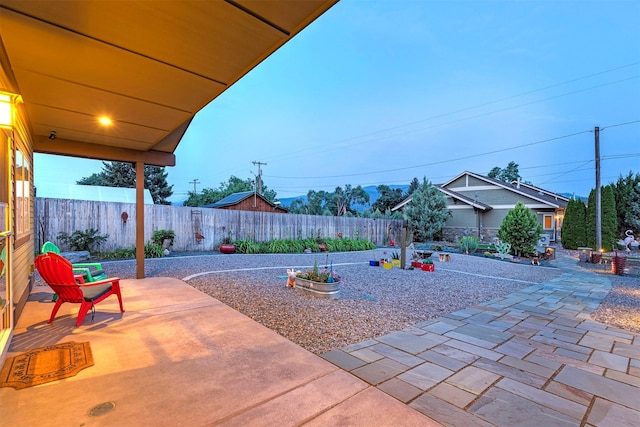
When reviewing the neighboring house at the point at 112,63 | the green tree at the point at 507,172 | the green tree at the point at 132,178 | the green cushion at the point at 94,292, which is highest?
the green tree at the point at 507,172

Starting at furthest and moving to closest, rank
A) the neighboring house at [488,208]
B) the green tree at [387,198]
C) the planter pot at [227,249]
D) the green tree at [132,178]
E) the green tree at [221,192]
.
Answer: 1. the green tree at [221,192]
2. the green tree at [387,198]
3. the green tree at [132,178]
4. the neighboring house at [488,208]
5. the planter pot at [227,249]

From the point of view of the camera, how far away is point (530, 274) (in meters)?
8.23

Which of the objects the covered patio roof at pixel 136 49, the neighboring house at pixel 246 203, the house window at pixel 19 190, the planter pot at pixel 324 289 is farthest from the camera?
the neighboring house at pixel 246 203

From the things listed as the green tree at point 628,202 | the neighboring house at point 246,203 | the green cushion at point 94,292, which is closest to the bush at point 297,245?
the green cushion at point 94,292

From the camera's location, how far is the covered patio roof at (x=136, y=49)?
1751 millimetres

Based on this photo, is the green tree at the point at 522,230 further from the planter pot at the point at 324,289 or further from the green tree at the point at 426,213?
the planter pot at the point at 324,289

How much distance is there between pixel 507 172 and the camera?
1494 inches

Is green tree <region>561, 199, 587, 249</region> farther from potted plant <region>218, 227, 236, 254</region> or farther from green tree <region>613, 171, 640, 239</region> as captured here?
potted plant <region>218, 227, 236, 254</region>

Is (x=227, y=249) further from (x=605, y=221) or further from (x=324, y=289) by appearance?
(x=605, y=221)

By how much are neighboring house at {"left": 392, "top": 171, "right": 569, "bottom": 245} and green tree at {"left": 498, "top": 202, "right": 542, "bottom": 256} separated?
23.2 ft

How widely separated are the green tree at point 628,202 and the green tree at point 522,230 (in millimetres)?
9450

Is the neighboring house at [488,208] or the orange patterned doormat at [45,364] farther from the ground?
the neighboring house at [488,208]

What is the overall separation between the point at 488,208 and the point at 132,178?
2713 centimetres

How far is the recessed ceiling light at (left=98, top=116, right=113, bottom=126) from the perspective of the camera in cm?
380
